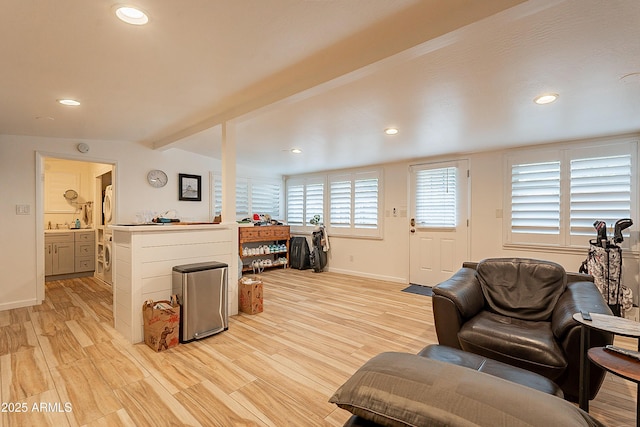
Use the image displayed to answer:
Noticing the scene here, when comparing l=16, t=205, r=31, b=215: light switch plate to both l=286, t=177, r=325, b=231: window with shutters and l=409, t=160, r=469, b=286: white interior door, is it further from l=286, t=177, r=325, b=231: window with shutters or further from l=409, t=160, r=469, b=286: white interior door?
l=409, t=160, r=469, b=286: white interior door

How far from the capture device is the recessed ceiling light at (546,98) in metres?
2.44

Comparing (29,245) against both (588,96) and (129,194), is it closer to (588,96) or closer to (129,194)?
(129,194)

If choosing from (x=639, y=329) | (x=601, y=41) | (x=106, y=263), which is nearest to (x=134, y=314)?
(x=106, y=263)

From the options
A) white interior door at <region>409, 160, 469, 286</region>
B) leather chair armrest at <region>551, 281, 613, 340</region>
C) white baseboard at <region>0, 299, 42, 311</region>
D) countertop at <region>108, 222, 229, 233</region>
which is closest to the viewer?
leather chair armrest at <region>551, 281, 613, 340</region>

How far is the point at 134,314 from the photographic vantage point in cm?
276

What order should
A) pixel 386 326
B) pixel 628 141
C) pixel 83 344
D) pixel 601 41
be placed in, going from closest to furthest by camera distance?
1. pixel 601 41
2. pixel 83 344
3. pixel 386 326
4. pixel 628 141

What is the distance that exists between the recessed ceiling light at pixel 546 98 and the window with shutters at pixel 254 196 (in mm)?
4933

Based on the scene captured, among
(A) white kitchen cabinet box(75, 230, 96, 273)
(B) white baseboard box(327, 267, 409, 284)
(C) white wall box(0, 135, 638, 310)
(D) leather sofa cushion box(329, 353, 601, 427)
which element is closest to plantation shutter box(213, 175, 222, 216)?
(C) white wall box(0, 135, 638, 310)

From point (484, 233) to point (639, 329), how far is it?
10.3 ft

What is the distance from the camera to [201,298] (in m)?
2.86

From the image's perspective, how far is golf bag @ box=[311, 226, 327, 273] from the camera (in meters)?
6.12

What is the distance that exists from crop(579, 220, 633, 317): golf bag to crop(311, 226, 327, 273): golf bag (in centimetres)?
414

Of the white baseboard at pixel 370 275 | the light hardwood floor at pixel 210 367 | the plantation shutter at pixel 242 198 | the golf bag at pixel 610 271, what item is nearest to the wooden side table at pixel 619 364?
the light hardwood floor at pixel 210 367

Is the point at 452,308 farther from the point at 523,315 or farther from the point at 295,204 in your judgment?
the point at 295,204
